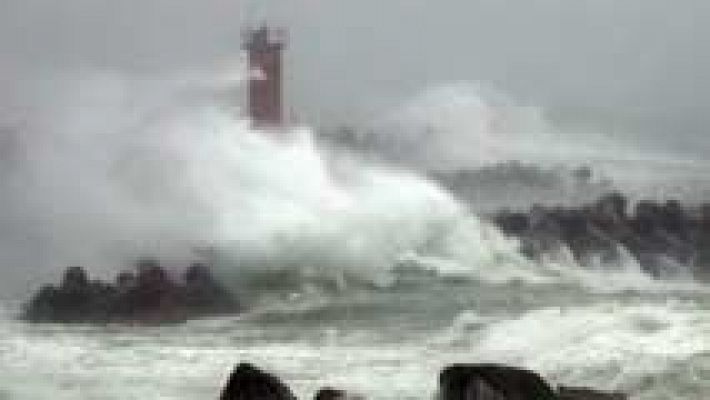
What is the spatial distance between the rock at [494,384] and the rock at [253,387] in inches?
73.0

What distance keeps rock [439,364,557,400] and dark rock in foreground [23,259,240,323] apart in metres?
18.1

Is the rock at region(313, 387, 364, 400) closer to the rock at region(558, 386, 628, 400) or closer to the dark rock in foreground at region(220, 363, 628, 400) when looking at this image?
Answer: the dark rock in foreground at region(220, 363, 628, 400)

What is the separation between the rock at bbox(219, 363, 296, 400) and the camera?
56.5 ft

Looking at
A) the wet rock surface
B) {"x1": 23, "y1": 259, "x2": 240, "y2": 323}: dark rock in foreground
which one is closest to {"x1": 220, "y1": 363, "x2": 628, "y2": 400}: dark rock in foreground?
{"x1": 23, "y1": 259, "x2": 240, "y2": 323}: dark rock in foreground

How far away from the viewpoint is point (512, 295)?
35156mm

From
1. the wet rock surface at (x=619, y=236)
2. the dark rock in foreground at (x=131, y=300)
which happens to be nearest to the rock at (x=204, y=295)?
the dark rock in foreground at (x=131, y=300)

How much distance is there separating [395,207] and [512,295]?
50.7 ft

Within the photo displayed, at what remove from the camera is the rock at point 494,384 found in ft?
53.9

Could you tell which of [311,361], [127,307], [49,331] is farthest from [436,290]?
[311,361]

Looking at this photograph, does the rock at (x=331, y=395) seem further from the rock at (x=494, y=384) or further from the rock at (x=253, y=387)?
the rock at (x=494, y=384)

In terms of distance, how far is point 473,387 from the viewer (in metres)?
16.5

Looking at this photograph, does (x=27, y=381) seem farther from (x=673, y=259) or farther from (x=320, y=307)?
(x=673, y=259)

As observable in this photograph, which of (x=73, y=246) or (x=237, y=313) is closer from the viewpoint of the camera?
(x=237, y=313)

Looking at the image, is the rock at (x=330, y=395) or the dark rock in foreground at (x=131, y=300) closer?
the rock at (x=330, y=395)
